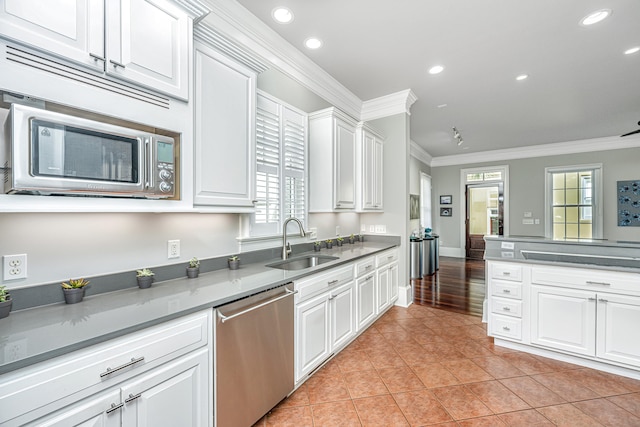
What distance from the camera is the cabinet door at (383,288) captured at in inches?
128

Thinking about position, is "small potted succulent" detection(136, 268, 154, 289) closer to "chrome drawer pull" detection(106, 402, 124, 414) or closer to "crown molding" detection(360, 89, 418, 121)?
"chrome drawer pull" detection(106, 402, 124, 414)

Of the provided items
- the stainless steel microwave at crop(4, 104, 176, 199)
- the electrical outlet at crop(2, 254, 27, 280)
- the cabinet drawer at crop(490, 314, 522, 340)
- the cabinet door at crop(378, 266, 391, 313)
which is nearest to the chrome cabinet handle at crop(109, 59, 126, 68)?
the stainless steel microwave at crop(4, 104, 176, 199)

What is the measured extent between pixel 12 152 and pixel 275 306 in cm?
136

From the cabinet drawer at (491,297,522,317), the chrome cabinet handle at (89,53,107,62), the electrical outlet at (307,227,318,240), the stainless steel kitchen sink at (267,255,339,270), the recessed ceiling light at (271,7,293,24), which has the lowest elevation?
the cabinet drawer at (491,297,522,317)

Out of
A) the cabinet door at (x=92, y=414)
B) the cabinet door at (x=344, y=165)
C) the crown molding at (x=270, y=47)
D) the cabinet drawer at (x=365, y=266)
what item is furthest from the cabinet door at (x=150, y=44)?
the cabinet drawer at (x=365, y=266)

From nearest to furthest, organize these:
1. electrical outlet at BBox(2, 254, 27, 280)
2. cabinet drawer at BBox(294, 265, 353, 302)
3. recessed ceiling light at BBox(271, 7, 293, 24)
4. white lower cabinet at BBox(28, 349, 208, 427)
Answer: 1. white lower cabinet at BBox(28, 349, 208, 427)
2. electrical outlet at BBox(2, 254, 27, 280)
3. cabinet drawer at BBox(294, 265, 353, 302)
4. recessed ceiling light at BBox(271, 7, 293, 24)

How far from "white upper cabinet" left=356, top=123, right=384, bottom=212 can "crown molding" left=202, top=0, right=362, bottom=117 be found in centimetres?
59

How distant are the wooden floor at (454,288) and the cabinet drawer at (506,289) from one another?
43.3 inches

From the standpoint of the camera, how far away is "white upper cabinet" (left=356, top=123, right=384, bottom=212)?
346 centimetres

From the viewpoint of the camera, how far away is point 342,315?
250cm

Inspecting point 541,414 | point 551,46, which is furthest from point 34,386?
point 551,46

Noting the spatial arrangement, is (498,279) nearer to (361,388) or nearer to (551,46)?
(361,388)

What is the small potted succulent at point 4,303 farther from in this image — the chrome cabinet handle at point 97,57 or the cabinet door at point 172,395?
the chrome cabinet handle at point 97,57

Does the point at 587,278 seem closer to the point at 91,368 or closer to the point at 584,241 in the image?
the point at 584,241
